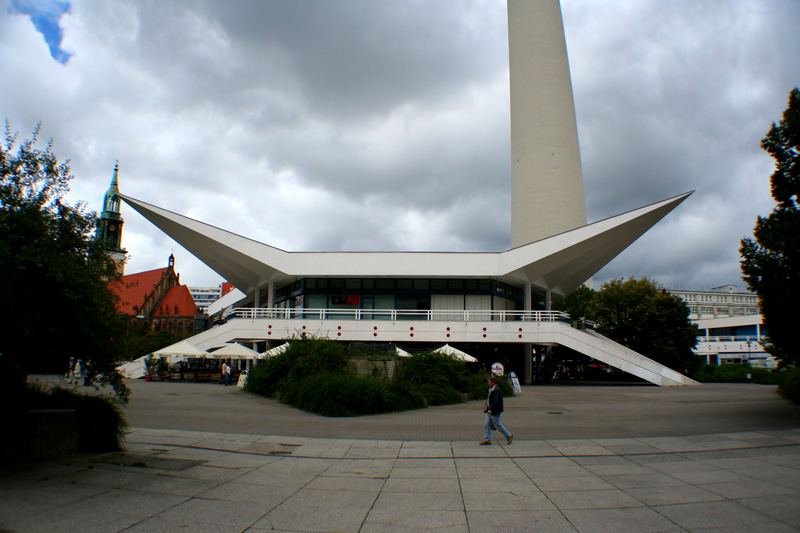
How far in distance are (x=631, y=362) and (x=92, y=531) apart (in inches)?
1236

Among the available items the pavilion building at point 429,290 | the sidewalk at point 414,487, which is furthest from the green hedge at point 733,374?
the sidewalk at point 414,487

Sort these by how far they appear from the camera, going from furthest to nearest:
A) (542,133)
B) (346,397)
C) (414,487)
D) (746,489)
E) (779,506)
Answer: (542,133) → (346,397) → (414,487) → (746,489) → (779,506)

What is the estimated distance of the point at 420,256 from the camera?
37.4m

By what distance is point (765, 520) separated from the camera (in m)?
6.49

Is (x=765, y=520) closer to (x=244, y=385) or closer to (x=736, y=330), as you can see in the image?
(x=244, y=385)

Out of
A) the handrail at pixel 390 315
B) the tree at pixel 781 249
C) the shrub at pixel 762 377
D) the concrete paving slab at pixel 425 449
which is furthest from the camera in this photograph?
the shrub at pixel 762 377

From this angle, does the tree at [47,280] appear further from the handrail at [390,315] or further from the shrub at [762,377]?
the shrub at [762,377]

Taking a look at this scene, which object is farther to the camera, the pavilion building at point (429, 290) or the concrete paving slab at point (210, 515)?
the pavilion building at point (429, 290)

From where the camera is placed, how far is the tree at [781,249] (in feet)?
48.7

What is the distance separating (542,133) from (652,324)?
1037 inches

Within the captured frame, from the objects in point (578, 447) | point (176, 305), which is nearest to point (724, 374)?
point (578, 447)

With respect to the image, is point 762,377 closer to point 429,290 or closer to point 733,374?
point 733,374

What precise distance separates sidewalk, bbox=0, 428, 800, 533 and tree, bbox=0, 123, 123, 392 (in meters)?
1.86

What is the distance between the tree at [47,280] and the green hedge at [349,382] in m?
8.75
